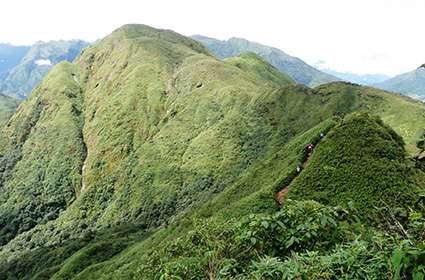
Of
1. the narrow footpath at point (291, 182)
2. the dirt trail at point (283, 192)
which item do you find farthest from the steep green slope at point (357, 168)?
the narrow footpath at point (291, 182)

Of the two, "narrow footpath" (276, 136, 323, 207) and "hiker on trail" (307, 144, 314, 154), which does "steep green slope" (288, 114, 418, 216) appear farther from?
"hiker on trail" (307, 144, 314, 154)

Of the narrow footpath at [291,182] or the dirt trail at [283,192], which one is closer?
the dirt trail at [283,192]

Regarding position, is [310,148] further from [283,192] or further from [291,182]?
[283,192]

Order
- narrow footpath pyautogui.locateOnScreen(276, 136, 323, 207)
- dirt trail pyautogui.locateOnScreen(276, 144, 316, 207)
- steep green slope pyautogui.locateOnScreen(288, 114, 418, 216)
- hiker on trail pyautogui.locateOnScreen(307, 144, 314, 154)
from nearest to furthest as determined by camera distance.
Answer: steep green slope pyautogui.locateOnScreen(288, 114, 418, 216) < dirt trail pyautogui.locateOnScreen(276, 144, 316, 207) < narrow footpath pyautogui.locateOnScreen(276, 136, 323, 207) < hiker on trail pyautogui.locateOnScreen(307, 144, 314, 154)

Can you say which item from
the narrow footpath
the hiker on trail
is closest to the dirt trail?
the narrow footpath

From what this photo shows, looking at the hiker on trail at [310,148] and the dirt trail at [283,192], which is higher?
the hiker on trail at [310,148]

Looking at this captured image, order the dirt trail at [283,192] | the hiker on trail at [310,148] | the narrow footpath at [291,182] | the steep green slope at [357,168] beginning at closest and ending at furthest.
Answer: the steep green slope at [357,168]
the dirt trail at [283,192]
the narrow footpath at [291,182]
the hiker on trail at [310,148]

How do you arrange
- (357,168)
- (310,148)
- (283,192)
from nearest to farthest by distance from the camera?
(357,168)
(283,192)
(310,148)

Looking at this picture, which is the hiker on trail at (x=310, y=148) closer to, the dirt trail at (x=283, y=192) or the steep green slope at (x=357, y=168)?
the dirt trail at (x=283, y=192)

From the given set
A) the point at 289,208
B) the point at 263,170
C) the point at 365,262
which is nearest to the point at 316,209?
the point at 289,208

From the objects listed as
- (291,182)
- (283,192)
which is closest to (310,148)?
(291,182)

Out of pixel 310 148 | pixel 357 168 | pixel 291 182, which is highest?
pixel 357 168

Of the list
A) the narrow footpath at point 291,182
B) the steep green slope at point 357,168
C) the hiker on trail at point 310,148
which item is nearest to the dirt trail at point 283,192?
the narrow footpath at point 291,182

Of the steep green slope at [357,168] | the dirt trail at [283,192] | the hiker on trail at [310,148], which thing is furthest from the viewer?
the hiker on trail at [310,148]
